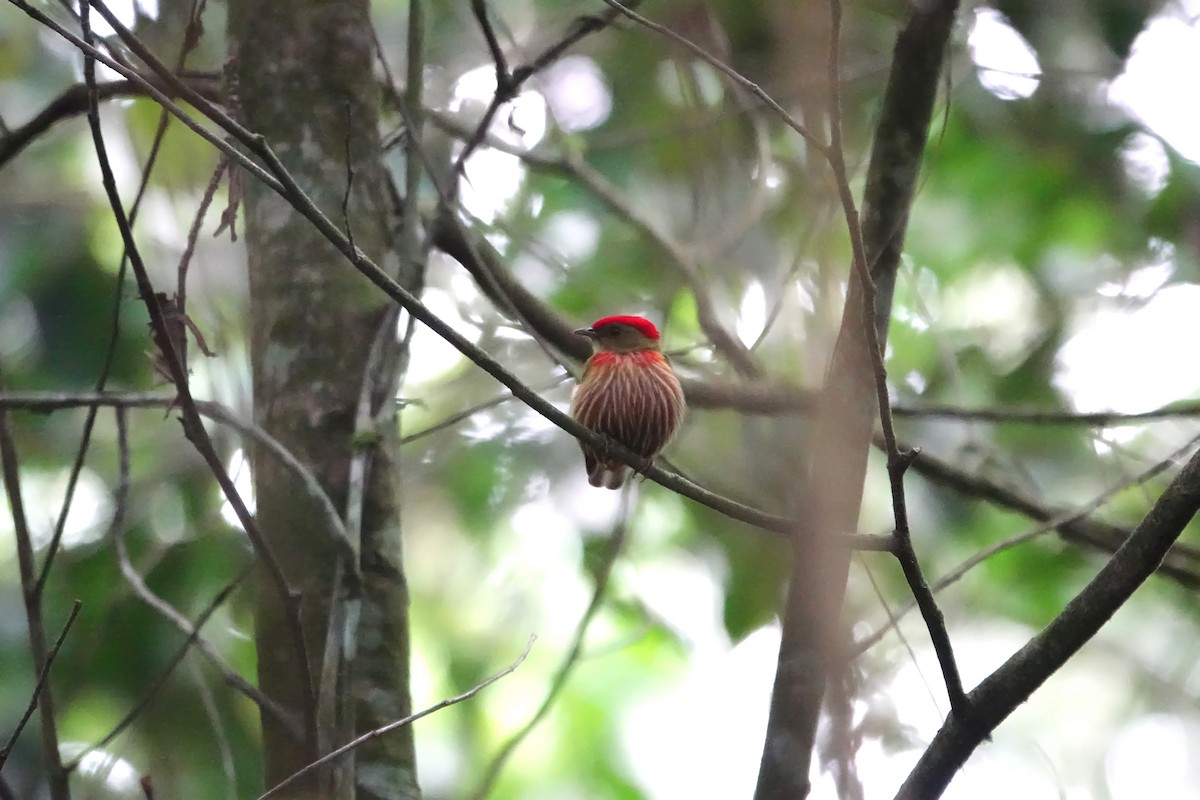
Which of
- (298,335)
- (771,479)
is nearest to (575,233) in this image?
(771,479)

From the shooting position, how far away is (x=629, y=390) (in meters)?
3.70

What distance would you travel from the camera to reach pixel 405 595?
8.96 feet

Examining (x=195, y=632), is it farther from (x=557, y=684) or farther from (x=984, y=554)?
(x=984, y=554)

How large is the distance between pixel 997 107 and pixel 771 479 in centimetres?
251

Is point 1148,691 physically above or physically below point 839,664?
above

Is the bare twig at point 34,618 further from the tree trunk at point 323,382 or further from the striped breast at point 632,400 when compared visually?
the striped breast at point 632,400

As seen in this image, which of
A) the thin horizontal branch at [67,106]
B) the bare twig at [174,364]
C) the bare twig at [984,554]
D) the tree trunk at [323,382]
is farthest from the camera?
the thin horizontal branch at [67,106]

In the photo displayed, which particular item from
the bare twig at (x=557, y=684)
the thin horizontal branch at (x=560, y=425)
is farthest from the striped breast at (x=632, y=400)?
the thin horizontal branch at (x=560, y=425)

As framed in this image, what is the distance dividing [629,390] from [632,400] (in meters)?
0.03

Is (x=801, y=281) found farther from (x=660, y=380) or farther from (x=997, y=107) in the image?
(x=997, y=107)

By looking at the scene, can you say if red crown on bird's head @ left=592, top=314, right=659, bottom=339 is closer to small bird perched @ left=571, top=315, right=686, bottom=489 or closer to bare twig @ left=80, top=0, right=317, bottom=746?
small bird perched @ left=571, top=315, right=686, bottom=489

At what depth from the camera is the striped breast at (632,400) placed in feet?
12.1

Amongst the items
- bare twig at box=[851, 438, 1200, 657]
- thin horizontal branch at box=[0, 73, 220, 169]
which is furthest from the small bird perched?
thin horizontal branch at box=[0, 73, 220, 169]

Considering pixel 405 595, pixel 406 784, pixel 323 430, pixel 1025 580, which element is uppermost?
pixel 1025 580
